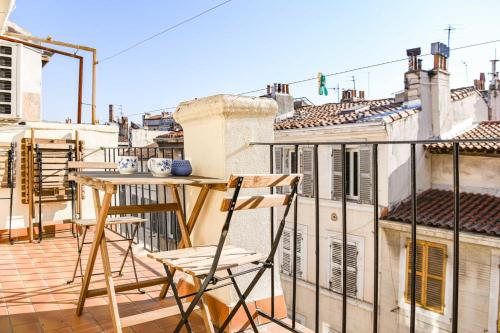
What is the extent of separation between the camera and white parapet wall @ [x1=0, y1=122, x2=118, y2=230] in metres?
4.90

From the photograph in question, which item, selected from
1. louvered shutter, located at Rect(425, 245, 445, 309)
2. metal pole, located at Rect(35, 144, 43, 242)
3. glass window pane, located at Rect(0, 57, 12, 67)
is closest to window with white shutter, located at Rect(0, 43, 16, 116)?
glass window pane, located at Rect(0, 57, 12, 67)

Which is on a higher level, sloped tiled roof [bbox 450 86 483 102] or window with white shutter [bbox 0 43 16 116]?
sloped tiled roof [bbox 450 86 483 102]

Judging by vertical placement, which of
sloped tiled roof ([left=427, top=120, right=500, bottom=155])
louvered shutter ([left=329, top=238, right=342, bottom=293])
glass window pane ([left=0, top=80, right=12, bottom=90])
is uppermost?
glass window pane ([left=0, top=80, right=12, bottom=90])

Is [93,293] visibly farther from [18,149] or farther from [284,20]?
[284,20]

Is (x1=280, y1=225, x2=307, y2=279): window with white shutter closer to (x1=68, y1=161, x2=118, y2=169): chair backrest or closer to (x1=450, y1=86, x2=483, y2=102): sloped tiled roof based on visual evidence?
(x1=450, y1=86, x2=483, y2=102): sloped tiled roof

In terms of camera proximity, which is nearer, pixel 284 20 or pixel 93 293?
pixel 93 293

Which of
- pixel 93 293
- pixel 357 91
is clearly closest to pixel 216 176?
pixel 93 293

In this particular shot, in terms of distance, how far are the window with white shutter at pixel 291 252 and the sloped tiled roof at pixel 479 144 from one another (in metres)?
4.66

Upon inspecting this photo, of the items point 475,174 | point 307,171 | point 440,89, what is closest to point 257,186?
point 475,174

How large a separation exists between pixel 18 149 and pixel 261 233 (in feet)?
13.1

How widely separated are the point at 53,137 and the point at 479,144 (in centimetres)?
953

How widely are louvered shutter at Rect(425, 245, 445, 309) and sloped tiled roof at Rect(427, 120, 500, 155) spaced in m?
2.70

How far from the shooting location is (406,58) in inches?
471

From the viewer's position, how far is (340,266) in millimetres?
11664
